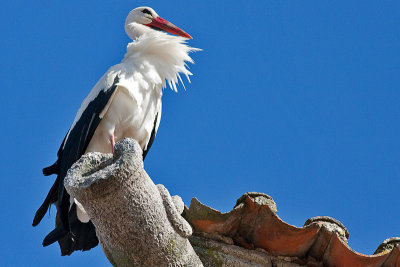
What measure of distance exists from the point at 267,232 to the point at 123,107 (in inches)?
145

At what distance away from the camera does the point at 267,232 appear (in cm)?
407

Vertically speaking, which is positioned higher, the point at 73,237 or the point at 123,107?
the point at 123,107

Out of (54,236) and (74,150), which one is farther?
(74,150)

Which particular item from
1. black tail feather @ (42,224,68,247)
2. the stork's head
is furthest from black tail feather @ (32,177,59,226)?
the stork's head

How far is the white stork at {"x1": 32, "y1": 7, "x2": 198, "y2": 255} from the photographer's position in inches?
281

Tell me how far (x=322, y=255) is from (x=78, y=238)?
10.6 ft

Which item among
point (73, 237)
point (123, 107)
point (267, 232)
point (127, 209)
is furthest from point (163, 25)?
point (127, 209)

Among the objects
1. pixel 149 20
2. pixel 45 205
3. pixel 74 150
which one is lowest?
pixel 45 205

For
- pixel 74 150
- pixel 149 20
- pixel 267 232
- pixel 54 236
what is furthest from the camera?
pixel 149 20

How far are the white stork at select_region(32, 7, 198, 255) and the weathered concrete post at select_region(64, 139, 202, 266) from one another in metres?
3.48

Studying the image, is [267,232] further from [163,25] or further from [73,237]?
[163,25]

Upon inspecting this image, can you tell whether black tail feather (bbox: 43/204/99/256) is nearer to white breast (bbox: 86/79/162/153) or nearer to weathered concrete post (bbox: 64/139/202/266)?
white breast (bbox: 86/79/162/153)

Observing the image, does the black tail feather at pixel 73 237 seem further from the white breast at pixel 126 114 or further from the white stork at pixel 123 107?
the white breast at pixel 126 114

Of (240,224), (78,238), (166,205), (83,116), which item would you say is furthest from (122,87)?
(166,205)
